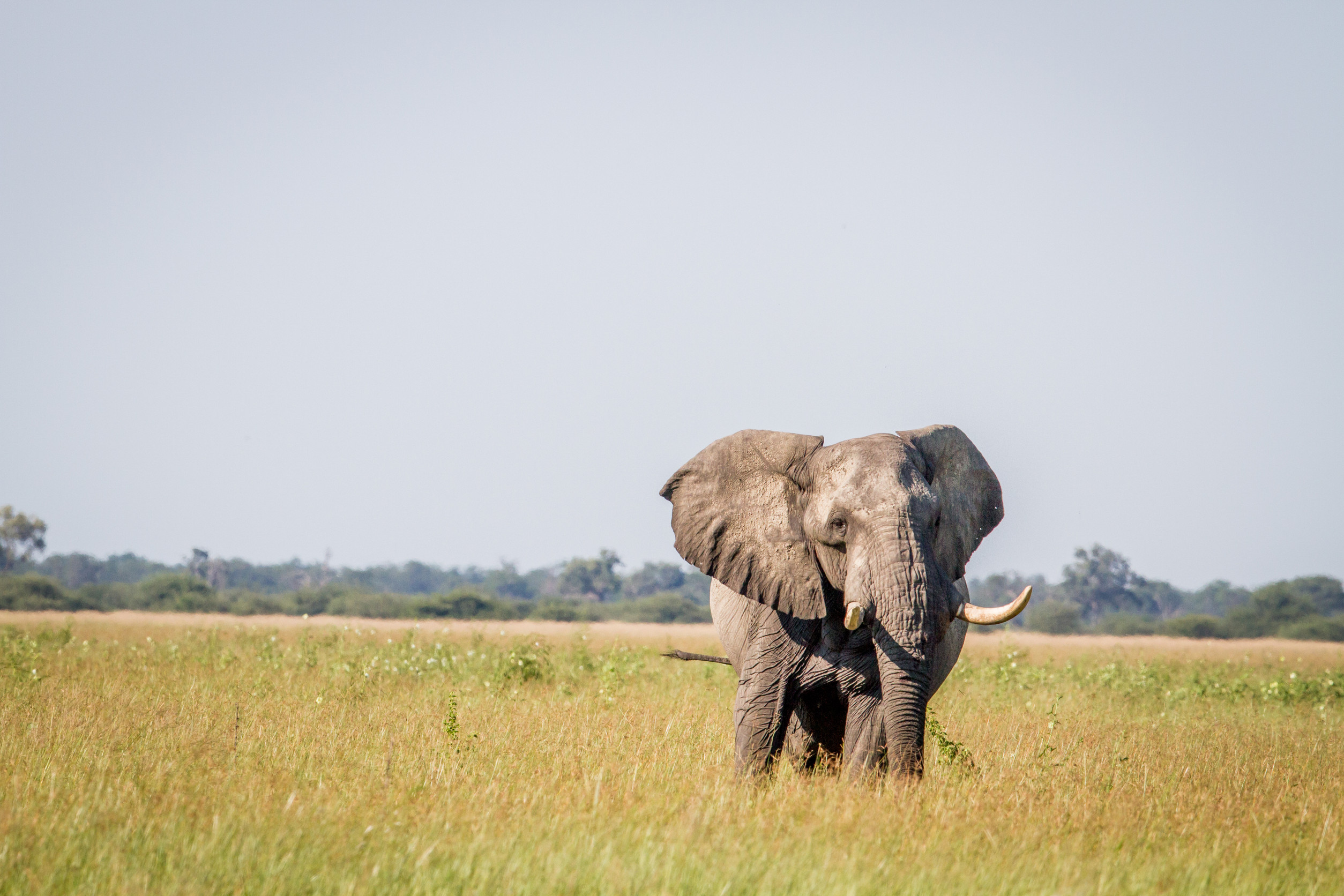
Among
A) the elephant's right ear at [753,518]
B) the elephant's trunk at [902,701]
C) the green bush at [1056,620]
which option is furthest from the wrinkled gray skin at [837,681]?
the green bush at [1056,620]

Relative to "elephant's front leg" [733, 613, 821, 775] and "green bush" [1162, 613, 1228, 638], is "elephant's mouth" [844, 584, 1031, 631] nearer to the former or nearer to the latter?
"elephant's front leg" [733, 613, 821, 775]

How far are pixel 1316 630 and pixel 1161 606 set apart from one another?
2150 inches

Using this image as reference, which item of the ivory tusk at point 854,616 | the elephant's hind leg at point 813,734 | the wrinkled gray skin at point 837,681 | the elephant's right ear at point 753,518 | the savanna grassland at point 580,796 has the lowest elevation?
the savanna grassland at point 580,796

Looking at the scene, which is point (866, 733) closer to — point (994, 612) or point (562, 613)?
point (994, 612)

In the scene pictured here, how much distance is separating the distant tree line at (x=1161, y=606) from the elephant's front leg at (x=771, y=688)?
152ft

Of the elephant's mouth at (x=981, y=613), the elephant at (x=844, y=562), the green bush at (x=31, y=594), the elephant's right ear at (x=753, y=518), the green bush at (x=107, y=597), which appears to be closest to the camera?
the elephant's mouth at (x=981, y=613)

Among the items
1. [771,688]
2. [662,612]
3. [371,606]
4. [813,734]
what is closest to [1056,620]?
[662,612]

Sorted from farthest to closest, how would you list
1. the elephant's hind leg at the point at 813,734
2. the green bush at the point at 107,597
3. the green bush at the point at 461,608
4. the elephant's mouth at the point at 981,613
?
1. the green bush at the point at 461,608
2. the green bush at the point at 107,597
3. the elephant's hind leg at the point at 813,734
4. the elephant's mouth at the point at 981,613

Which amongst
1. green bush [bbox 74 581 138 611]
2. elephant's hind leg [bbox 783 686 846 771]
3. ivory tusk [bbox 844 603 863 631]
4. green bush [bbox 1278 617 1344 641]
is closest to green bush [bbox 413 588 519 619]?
green bush [bbox 74 581 138 611]

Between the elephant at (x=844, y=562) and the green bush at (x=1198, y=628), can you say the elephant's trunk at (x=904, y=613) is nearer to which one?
the elephant at (x=844, y=562)

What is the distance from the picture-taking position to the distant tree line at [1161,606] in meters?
59.9

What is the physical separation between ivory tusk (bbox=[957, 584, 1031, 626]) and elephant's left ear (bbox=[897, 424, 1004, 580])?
0.97 ft

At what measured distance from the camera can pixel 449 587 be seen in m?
134

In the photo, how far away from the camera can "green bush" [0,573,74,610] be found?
51.4m
